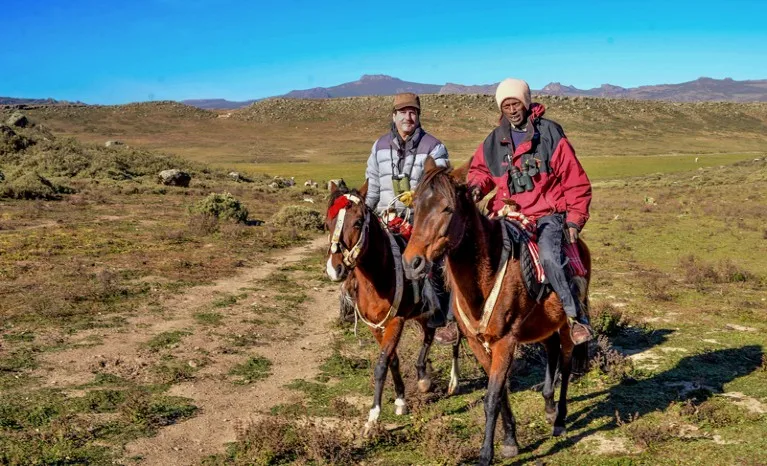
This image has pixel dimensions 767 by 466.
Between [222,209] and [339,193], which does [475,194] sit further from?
[222,209]

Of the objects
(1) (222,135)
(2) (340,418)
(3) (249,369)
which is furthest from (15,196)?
(1) (222,135)

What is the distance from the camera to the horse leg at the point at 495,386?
4.88 meters

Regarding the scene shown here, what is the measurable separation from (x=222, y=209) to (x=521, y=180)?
61.3 ft

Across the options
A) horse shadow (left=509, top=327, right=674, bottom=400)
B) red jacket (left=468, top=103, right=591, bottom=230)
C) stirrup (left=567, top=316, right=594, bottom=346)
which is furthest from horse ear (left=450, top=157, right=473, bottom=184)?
horse shadow (left=509, top=327, right=674, bottom=400)

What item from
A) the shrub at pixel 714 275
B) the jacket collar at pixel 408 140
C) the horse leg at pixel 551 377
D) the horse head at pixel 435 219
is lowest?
the shrub at pixel 714 275

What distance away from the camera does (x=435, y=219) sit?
4.23 meters

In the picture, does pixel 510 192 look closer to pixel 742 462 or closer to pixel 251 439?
pixel 742 462

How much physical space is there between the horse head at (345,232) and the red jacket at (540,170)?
4.04 ft

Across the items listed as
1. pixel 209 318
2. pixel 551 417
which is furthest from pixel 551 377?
pixel 209 318

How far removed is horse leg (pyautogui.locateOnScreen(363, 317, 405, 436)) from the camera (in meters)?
6.13

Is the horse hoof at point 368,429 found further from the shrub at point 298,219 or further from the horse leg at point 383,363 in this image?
the shrub at point 298,219

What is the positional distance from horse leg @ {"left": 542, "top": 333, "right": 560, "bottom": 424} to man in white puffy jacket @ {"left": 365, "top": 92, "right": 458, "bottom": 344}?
1.24 metres

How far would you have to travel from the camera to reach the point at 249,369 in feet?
29.3

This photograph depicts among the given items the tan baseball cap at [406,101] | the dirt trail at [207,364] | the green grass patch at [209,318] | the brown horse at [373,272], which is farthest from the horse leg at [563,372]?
the green grass patch at [209,318]
